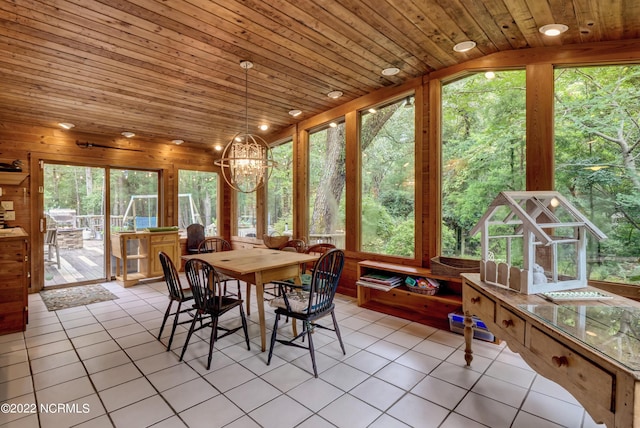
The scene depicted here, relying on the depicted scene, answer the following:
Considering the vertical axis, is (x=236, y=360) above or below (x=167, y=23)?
below

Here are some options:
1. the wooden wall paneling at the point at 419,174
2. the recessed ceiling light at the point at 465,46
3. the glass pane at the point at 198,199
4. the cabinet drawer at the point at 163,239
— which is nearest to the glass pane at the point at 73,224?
the cabinet drawer at the point at 163,239

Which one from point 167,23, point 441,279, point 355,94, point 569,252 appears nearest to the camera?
point 167,23

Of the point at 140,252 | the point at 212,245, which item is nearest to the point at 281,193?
the point at 212,245

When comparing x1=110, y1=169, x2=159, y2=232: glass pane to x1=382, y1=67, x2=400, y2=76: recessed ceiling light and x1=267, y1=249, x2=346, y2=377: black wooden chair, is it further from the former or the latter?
x1=382, y1=67, x2=400, y2=76: recessed ceiling light

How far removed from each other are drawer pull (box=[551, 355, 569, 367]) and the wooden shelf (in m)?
6.29

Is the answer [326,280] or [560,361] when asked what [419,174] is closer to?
[326,280]

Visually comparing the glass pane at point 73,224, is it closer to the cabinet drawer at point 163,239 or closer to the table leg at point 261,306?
the cabinet drawer at point 163,239

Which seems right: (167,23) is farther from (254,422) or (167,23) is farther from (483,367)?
(483,367)

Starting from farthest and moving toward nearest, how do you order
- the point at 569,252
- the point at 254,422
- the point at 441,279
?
the point at 441,279, the point at 569,252, the point at 254,422

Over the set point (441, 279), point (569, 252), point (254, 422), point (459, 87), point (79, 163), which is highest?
point (459, 87)

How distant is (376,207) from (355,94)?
1495mm

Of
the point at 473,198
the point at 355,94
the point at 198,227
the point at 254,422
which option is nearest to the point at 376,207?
the point at 473,198

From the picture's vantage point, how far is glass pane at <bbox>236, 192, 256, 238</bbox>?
20.8ft

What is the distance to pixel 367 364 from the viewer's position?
252 centimetres
